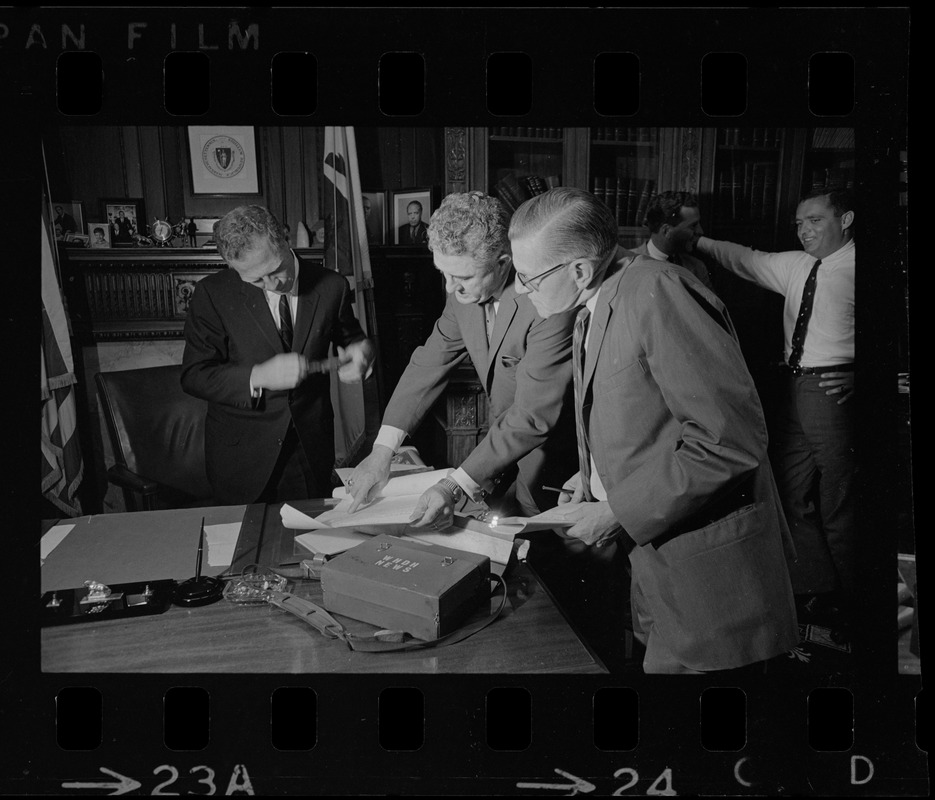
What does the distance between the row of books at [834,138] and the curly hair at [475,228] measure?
877mm

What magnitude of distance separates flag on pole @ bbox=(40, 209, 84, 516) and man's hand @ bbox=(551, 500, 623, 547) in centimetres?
142

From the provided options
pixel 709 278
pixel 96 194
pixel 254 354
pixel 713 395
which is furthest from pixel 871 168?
pixel 96 194

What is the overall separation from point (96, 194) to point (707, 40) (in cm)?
174

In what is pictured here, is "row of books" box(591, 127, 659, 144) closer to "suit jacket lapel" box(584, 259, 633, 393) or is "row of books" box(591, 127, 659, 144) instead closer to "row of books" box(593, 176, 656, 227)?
"row of books" box(593, 176, 656, 227)

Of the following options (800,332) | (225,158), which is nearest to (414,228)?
(225,158)

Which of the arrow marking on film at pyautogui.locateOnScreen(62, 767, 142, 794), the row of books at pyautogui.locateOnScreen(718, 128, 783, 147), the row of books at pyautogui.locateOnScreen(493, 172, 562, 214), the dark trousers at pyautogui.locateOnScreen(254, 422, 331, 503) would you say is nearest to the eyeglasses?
the row of books at pyautogui.locateOnScreen(493, 172, 562, 214)

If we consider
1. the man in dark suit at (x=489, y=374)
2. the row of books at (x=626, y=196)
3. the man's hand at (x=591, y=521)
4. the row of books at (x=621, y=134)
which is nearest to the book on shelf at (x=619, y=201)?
the row of books at (x=626, y=196)

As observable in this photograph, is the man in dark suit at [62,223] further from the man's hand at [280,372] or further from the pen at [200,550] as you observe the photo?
the pen at [200,550]

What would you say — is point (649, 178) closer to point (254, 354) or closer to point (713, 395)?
point (713, 395)

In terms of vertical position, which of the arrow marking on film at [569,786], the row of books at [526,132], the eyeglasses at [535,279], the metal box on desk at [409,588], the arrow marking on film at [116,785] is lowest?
the arrow marking on film at [569,786]

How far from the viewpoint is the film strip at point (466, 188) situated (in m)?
2.13

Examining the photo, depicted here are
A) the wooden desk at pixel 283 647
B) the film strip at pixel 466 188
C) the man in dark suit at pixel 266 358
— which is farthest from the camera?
the man in dark suit at pixel 266 358

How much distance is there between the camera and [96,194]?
225cm

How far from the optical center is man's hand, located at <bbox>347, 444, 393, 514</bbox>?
2303 millimetres
